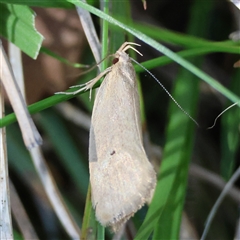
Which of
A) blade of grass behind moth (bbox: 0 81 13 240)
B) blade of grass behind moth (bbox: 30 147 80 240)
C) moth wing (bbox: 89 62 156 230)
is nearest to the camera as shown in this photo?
moth wing (bbox: 89 62 156 230)

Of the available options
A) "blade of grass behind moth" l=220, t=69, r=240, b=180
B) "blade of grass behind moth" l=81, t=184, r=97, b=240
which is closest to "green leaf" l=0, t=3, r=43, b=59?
"blade of grass behind moth" l=81, t=184, r=97, b=240

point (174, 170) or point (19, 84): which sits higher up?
point (19, 84)

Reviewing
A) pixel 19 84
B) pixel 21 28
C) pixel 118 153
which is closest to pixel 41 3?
pixel 21 28

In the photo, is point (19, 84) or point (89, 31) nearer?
point (89, 31)

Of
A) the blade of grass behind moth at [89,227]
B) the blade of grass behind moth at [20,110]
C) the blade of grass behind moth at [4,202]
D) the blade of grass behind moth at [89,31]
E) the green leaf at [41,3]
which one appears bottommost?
the blade of grass behind moth at [89,227]

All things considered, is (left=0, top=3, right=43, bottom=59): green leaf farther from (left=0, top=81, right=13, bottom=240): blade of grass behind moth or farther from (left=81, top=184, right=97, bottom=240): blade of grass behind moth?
(left=81, top=184, right=97, bottom=240): blade of grass behind moth

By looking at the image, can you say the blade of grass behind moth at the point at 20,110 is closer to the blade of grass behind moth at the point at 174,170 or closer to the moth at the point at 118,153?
the moth at the point at 118,153

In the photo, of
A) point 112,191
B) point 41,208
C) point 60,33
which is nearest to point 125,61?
point 112,191

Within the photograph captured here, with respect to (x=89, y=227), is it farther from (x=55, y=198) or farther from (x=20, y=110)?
(x=20, y=110)

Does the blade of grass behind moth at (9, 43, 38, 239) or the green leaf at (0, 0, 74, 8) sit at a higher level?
the green leaf at (0, 0, 74, 8)

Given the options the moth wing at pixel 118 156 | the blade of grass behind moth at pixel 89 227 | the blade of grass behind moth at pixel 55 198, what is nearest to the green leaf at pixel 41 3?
the moth wing at pixel 118 156
